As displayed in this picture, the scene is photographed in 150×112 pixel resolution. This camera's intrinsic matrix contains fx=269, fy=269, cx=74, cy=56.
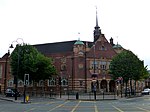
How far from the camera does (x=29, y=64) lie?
Answer: 5878 cm

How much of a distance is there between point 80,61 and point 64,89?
28.0 ft

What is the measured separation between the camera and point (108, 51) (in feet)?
254

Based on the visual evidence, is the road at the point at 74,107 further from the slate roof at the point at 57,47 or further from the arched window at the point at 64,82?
the slate roof at the point at 57,47

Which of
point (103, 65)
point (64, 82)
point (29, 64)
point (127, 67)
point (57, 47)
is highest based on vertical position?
point (57, 47)

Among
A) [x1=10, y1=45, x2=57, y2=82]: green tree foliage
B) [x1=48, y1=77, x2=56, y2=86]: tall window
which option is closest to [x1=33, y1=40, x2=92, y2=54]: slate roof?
[x1=48, y1=77, x2=56, y2=86]: tall window

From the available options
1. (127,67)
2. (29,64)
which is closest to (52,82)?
(29,64)

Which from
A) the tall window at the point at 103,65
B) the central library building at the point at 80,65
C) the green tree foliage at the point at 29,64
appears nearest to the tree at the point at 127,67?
the central library building at the point at 80,65

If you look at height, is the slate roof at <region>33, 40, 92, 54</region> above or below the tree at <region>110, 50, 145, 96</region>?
above

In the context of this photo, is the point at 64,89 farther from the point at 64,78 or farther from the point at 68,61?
the point at 68,61

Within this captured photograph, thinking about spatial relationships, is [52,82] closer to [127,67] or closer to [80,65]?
[80,65]

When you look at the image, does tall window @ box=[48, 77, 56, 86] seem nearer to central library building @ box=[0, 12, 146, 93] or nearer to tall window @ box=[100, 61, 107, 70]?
central library building @ box=[0, 12, 146, 93]

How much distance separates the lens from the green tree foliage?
58875 millimetres

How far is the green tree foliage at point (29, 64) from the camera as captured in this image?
58.9 metres

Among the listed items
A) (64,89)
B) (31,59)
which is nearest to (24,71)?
(31,59)
